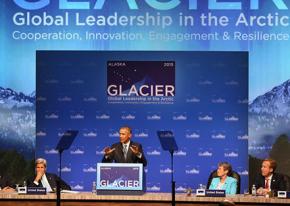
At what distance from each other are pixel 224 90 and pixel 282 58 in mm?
Result: 1105

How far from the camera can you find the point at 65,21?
12336 millimetres

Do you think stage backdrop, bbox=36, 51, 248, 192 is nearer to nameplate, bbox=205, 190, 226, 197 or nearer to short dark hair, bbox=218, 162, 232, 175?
short dark hair, bbox=218, 162, 232, 175

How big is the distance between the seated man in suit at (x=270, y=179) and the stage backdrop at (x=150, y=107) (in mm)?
491

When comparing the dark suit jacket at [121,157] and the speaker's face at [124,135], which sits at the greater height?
the speaker's face at [124,135]

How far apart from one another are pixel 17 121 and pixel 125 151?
80.4 inches

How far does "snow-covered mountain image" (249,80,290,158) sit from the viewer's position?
1221 cm

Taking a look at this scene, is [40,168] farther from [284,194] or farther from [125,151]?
[284,194]

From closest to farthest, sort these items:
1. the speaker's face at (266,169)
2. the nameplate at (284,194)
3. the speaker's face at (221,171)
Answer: the nameplate at (284,194) < the speaker's face at (221,171) < the speaker's face at (266,169)

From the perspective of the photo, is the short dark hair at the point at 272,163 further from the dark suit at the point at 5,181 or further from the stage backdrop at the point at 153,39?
the dark suit at the point at 5,181

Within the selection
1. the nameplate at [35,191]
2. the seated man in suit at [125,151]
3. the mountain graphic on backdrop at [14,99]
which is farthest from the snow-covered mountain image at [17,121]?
the nameplate at [35,191]

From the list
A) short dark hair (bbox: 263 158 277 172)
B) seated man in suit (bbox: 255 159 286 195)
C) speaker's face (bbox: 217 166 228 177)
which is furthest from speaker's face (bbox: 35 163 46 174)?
short dark hair (bbox: 263 158 277 172)

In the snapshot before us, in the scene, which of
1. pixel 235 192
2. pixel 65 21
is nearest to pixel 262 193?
pixel 235 192

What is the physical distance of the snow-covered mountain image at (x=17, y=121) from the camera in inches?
488

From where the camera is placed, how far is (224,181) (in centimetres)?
→ 1099
